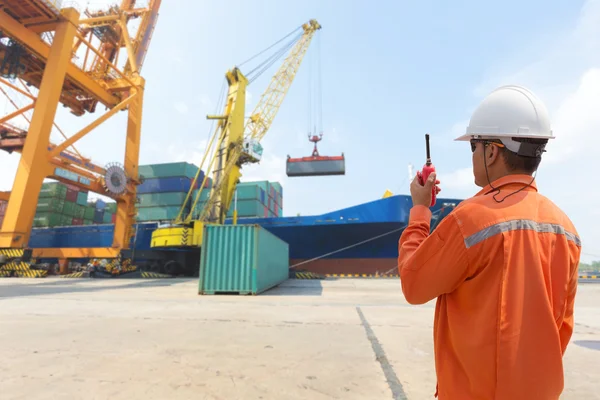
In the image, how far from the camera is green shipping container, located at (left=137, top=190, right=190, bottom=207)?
28000 mm

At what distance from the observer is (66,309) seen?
6398 mm

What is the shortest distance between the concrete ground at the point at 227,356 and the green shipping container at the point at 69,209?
28313mm

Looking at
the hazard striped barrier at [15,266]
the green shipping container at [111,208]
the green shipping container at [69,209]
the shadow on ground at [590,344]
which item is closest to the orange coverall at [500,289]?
the shadow on ground at [590,344]

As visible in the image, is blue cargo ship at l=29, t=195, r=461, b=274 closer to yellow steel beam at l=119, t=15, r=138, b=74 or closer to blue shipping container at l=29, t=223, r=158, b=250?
blue shipping container at l=29, t=223, r=158, b=250

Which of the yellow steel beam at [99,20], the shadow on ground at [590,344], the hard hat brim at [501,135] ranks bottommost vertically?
the shadow on ground at [590,344]

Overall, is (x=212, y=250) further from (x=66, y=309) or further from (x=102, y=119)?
(x=102, y=119)

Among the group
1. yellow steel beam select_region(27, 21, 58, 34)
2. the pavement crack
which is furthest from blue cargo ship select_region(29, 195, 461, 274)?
the pavement crack

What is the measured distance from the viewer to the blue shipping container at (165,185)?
92.9 feet

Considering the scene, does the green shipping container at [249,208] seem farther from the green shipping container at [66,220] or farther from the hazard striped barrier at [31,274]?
the green shipping container at [66,220]

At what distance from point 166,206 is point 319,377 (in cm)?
2823

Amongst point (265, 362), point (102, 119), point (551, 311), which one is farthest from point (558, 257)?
point (102, 119)

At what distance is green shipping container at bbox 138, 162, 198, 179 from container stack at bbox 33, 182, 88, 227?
5921 mm

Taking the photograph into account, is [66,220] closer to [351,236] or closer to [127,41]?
[127,41]

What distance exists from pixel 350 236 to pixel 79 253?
1842cm
